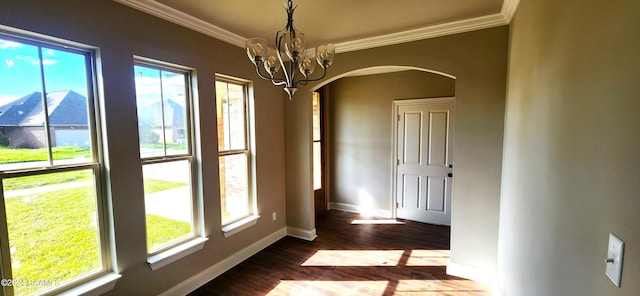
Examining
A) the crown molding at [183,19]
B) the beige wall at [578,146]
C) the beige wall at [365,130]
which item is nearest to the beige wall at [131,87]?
the crown molding at [183,19]

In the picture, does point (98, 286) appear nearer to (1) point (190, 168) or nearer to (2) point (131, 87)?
(1) point (190, 168)

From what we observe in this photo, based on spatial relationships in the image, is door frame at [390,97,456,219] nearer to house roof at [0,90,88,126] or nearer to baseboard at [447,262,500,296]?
baseboard at [447,262,500,296]

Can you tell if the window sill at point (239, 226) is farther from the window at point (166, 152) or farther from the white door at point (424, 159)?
the white door at point (424, 159)

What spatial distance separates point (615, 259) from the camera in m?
0.71

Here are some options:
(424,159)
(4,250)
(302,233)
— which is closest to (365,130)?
(424,159)

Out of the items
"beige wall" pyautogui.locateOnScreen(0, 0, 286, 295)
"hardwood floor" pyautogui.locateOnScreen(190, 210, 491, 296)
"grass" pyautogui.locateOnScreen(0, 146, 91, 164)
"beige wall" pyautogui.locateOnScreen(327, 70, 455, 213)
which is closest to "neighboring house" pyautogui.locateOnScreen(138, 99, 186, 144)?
"beige wall" pyautogui.locateOnScreen(0, 0, 286, 295)

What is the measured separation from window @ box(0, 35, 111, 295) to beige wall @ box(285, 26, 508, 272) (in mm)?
2898

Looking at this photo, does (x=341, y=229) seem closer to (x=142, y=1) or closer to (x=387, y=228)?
(x=387, y=228)

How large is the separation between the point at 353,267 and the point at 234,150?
1948 mm

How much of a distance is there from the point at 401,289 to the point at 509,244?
1.09 metres

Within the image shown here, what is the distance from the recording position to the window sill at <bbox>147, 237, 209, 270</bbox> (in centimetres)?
233

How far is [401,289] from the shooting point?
106 inches

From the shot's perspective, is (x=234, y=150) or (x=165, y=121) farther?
(x=234, y=150)

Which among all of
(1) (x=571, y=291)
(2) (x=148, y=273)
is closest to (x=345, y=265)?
(2) (x=148, y=273)
